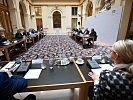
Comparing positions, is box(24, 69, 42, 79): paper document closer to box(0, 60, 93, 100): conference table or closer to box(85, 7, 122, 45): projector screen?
box(0, 60, 93, 100): conference table

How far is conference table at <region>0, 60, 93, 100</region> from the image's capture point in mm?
1245

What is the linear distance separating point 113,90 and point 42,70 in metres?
1.07

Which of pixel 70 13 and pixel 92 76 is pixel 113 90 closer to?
pixel 92 76

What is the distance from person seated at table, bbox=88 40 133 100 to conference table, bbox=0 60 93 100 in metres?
0.37

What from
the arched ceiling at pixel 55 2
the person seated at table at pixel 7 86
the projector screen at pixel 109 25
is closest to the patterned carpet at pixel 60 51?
the projector screen at pixel 109 25

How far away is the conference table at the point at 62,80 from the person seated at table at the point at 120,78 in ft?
1.23

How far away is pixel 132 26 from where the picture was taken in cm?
562

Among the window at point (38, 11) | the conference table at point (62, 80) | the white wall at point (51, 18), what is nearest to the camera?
the conference table at point (62, 80)

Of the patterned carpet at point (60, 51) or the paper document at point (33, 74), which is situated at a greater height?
the paper document at point (33, 74)

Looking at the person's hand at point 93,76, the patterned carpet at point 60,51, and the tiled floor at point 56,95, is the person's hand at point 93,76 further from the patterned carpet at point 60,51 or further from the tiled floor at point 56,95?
the patterned carpet at point 60,51

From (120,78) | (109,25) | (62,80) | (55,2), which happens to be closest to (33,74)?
(62,80)

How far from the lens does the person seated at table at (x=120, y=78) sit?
2.60 ft

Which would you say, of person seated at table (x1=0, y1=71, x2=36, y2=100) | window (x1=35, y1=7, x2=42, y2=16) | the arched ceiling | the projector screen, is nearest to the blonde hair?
person seated at table (x1=0, y1=71, x2=36, y2=100)

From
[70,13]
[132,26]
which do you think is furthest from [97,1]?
[70,13]
